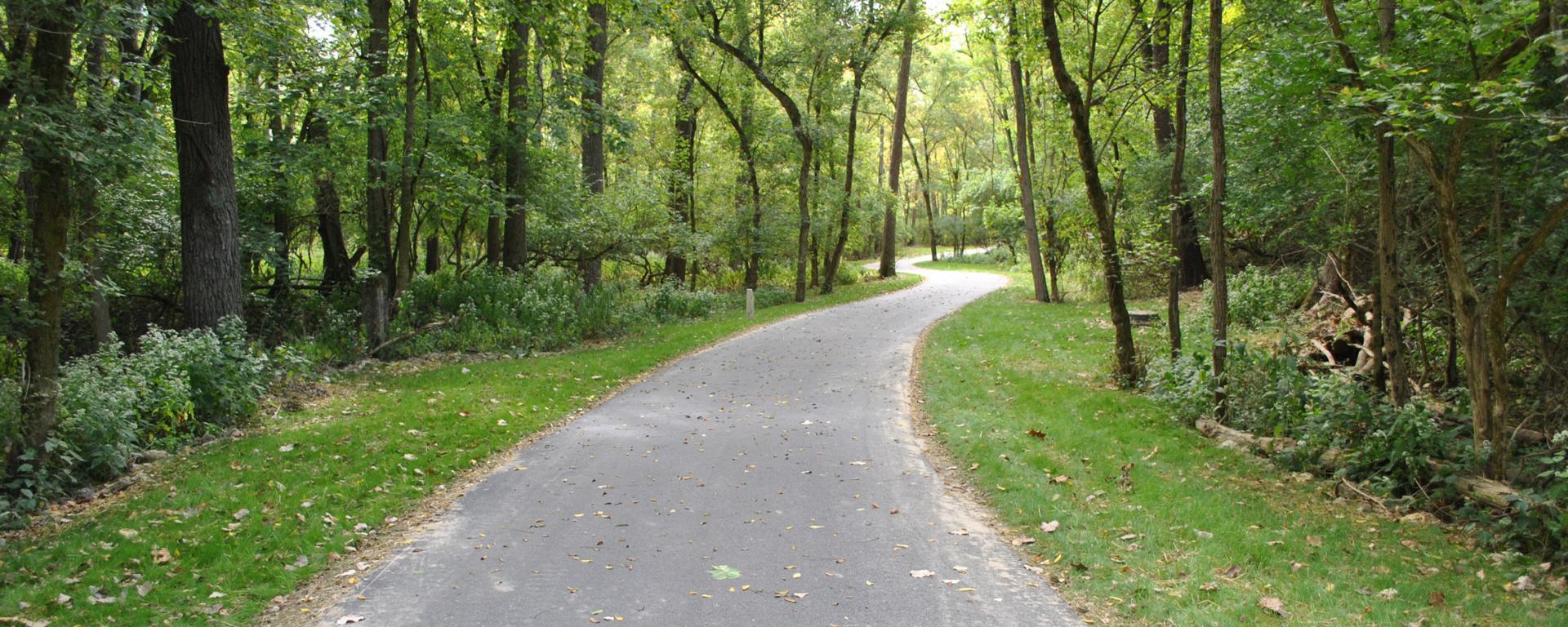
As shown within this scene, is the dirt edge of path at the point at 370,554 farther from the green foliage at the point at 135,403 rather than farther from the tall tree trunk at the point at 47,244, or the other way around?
the tall tree trunk at the point at 47,244

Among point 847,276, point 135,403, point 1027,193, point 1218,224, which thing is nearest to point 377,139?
point 135,403

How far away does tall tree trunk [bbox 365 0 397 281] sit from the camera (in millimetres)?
11867

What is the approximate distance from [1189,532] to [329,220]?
15571 millimetres

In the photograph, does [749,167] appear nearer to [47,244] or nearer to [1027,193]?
[1027,193]

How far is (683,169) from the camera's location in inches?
1040

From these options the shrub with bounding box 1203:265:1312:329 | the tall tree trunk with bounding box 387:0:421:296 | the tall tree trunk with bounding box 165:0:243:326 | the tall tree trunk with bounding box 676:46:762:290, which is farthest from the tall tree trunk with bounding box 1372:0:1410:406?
the tall tree trunk with bounding box 676:46:762:290

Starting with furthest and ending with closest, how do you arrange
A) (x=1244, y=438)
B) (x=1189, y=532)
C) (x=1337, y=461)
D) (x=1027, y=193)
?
1. (x=1027, y=193)
2. (x=1244, y=438)
3. (x=1337, y=461)
4. (x=1189, y=532)

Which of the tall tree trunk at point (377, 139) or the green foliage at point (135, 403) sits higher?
the tall tree trunk at point (377, 139)

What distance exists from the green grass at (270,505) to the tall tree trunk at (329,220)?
212 inches

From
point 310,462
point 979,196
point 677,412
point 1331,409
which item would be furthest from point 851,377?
point 979,196

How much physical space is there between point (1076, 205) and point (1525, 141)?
14.1 m

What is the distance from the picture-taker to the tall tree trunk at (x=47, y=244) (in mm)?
6340

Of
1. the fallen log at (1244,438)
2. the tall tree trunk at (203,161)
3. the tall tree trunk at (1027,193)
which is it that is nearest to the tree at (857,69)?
the tall tree trunk at (1027,193)

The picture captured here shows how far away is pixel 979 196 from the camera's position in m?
48.6
